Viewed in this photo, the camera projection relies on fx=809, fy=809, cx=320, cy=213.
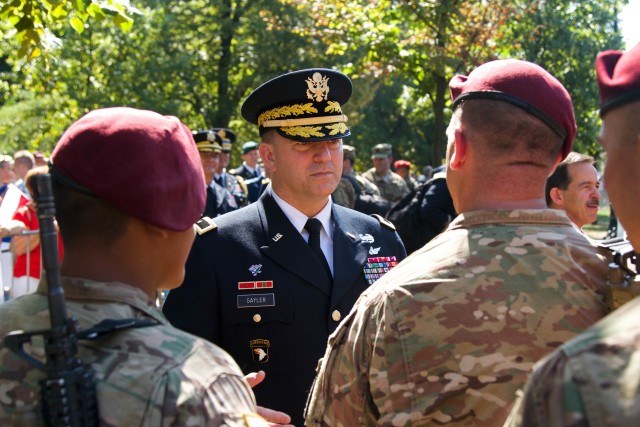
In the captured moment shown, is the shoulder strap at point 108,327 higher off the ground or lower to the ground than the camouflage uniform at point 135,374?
higher

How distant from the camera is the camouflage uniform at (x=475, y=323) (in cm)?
230

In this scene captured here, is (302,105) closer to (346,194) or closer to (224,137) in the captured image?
(346,194)

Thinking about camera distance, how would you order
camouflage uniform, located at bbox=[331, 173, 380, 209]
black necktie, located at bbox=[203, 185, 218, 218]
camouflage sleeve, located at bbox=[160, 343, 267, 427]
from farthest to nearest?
camouflage uniform, located at bbox=[331, 173, 380, 209] < black necktie, located at bbox=[203, 185, 218, 218] < camouflage sleeve, located at bbox=[160, 343, 267, 427]

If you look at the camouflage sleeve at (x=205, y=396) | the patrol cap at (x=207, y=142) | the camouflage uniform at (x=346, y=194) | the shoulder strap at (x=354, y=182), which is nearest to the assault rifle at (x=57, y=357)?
the camouflage sleeve at (x=205, y=396)

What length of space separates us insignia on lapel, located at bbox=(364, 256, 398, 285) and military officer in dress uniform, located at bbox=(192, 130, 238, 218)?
5139 millimetres

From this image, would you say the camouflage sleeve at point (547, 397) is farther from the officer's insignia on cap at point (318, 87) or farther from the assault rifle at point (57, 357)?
the officer's insignia on cap at point (318, 87)

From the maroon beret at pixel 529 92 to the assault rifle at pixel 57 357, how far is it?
1.37m

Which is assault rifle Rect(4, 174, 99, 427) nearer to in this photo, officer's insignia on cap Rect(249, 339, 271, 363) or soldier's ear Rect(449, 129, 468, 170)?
soldier's ear Rect(449, 129, 468, 170)

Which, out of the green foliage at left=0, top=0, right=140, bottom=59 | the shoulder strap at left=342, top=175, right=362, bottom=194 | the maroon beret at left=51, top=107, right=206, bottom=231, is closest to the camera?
the maroon beret at left=51, top=107, right=206, bottom=231

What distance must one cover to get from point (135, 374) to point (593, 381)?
97 cm

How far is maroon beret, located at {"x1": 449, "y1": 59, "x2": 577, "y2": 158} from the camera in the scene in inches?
97.1

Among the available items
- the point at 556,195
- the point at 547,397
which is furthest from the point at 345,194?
the point at 547,397

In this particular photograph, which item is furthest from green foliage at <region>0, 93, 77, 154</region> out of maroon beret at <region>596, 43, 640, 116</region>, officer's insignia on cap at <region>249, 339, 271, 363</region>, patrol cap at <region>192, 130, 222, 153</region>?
maroon beret at <region>596, 43, 640, 116</region>

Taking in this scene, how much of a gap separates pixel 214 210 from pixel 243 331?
554 cm
